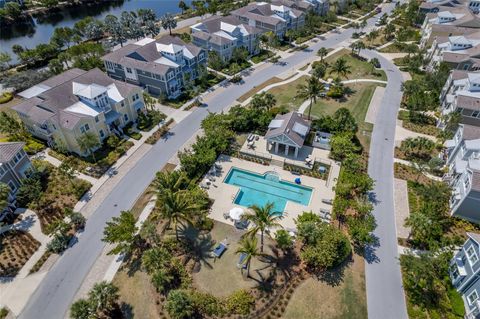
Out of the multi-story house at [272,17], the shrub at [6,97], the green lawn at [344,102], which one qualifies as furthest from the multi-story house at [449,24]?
the shrub at [6,97]

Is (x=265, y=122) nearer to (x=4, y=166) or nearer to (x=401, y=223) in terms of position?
(x=401, y=223)

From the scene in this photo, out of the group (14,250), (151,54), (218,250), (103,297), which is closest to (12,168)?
(14,250)

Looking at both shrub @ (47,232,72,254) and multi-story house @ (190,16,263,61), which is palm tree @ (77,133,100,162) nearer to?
→ shrub @ (47,232,72,254)

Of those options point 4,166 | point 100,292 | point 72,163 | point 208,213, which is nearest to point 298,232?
point 208,213

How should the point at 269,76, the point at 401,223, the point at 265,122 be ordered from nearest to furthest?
the point at 401,223
the point at 265,122
the point at 269,76

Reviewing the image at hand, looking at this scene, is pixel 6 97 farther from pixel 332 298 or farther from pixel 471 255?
pixel 471 255

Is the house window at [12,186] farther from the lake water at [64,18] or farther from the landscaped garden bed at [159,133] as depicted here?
the lake water at [64,18]

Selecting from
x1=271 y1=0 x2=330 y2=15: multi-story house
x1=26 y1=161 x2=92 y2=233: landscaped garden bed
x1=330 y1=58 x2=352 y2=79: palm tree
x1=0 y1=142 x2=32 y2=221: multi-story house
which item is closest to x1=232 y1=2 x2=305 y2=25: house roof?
x1=271 y1=0 x2=330 y2=15: multi-story house
